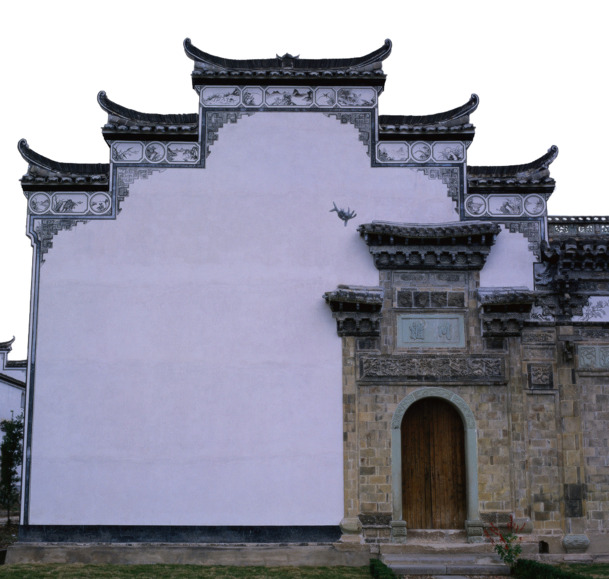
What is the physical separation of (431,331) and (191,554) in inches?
231

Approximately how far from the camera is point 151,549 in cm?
1320

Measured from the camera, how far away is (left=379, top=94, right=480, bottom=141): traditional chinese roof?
1441cm

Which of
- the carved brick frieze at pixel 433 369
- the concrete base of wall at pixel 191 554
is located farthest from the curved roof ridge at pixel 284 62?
the concrete base of wall at pixel 191 554

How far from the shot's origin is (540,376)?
13.9 metres

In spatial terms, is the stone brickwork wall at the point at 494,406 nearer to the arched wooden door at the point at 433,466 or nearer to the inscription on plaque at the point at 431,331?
the inscription on plaque at the point at 431,331

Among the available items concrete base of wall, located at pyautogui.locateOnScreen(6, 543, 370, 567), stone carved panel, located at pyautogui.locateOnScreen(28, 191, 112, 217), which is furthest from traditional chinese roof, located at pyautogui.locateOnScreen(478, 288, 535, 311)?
stone carved panel, located at pyautogui.locateOnScreen(28, 191, 112, 217)

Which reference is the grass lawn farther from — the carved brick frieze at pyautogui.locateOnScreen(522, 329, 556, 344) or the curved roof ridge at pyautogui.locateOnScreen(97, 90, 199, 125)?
the curved roof ridge at pyautogui.locateOnScreen(97, 90, 199, 125)

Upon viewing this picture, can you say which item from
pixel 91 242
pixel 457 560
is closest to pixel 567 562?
pixel 457 560

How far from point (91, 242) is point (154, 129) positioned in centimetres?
245

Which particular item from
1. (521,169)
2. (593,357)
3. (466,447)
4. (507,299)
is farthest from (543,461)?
(521,169)

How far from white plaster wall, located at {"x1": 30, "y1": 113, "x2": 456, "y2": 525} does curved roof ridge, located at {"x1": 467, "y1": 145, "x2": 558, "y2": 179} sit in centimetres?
119

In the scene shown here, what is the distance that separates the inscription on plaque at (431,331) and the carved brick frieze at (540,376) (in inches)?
53.0

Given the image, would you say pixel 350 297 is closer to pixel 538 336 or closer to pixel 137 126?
pixel 538 336

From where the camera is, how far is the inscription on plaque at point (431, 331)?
1399cm
